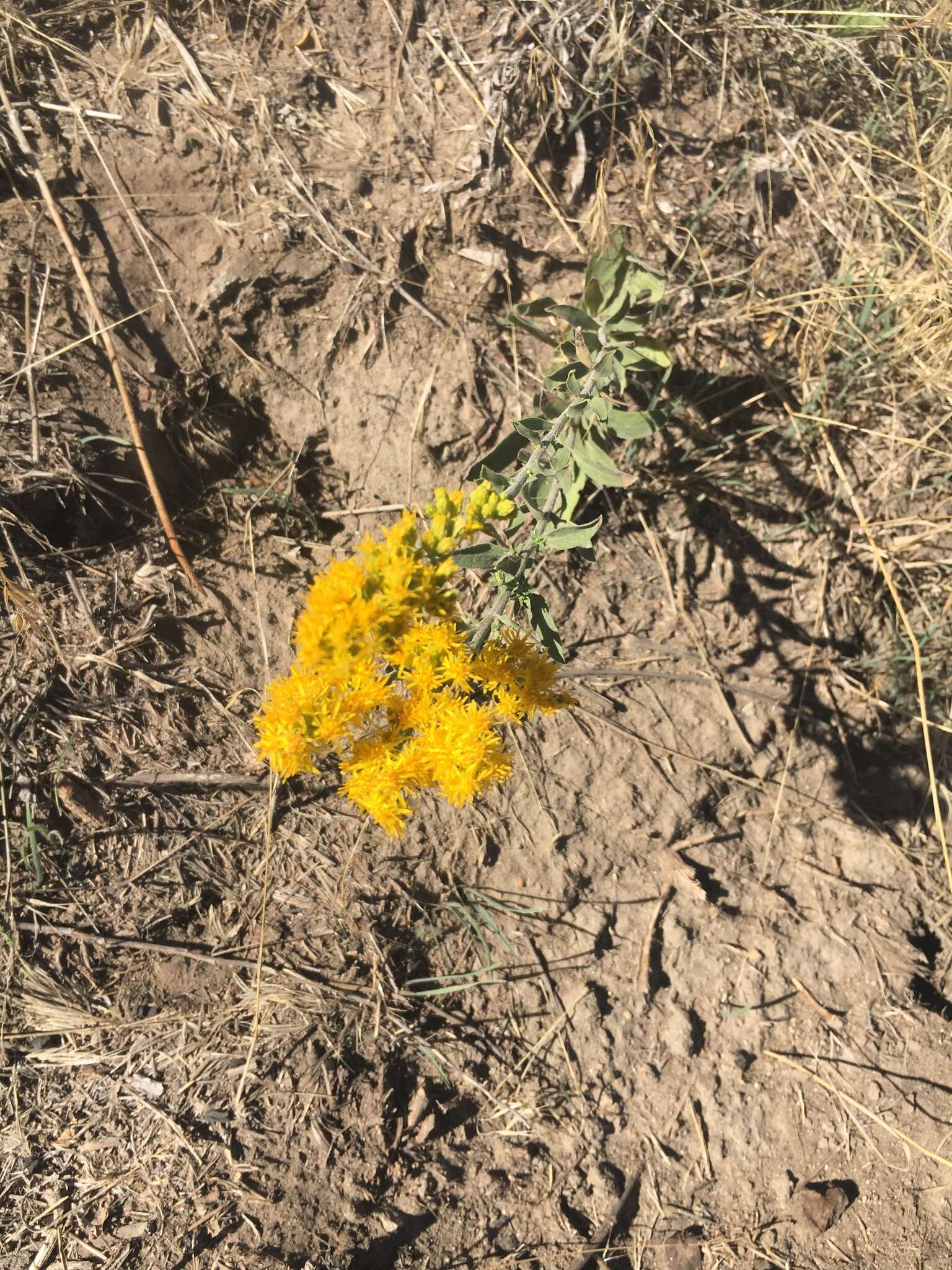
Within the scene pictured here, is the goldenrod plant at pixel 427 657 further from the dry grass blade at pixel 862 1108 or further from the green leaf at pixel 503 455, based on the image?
the dry grass blade at pixel 862 1108

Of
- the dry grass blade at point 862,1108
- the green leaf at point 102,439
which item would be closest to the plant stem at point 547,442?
the green leaf at point 102,439

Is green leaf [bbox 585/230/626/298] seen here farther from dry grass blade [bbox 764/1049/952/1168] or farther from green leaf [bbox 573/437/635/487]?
dry grass blade [bbox 764/1049/952/1168]

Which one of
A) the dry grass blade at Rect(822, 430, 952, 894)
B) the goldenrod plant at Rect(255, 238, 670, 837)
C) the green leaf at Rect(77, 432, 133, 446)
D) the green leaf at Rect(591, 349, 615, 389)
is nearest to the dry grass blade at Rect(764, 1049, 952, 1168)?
the dry grass blade at Rect(822, 430, 952, 894)

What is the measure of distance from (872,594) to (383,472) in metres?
1.85

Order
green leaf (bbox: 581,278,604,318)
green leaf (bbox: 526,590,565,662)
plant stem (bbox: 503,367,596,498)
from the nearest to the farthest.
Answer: green leaf (bbox: 526,590,565,662) < plant stem (bbox: 503,367,596,498) < green leaf (bbox: 581,278,604,318)

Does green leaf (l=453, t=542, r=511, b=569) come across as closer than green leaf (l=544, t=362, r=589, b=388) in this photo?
Yes

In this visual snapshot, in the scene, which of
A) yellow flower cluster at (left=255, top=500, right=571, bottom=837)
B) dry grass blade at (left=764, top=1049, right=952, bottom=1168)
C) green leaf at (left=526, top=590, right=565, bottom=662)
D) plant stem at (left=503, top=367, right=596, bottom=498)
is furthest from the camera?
dry grass blade at (left=764, top=1049, right=952, bottom=1168)

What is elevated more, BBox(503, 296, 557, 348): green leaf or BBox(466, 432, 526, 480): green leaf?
BBox(503, 296, 557, 348): green leaf

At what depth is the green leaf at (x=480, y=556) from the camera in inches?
79.3

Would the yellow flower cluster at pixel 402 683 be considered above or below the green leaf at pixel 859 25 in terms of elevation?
below

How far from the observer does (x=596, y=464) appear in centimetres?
239

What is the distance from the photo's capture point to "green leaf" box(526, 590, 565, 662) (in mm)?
2135

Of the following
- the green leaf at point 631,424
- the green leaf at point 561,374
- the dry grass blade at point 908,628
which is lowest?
the dry grass blade at point 908,628

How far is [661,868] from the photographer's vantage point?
2.83 meters
